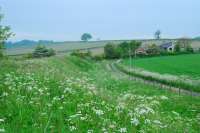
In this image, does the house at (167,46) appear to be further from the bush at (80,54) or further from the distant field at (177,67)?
the distant field at (177,67)

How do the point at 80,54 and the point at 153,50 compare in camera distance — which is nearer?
the point at 80,54

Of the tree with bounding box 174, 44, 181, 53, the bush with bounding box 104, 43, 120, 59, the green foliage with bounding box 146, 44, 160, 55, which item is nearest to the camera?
the green foliage with bounding box 146, 44, 160, 55

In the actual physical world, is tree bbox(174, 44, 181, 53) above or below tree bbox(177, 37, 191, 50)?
below

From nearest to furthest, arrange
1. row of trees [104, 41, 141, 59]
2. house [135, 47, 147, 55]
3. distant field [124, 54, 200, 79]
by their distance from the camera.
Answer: distant field [124, 54, 200, 79] < house [135, 47, 147, 55] < row of trees [104, 41, 141, 59]

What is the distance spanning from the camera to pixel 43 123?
29.5 ft

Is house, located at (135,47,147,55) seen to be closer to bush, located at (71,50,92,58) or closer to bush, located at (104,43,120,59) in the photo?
bush, located at (104,43,120,59)

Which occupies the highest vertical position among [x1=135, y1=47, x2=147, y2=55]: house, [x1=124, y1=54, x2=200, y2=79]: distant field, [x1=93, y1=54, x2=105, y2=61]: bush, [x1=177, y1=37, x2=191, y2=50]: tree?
[x1=177, y1=37, x2=191, y2=50]: tree

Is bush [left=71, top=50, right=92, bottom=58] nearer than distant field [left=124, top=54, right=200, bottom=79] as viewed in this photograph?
No

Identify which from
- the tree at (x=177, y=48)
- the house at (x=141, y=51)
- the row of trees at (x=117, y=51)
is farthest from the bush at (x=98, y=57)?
the tree at (x=177, y=48)

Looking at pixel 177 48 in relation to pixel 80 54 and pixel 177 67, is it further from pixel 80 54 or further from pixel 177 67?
pixel 177 67

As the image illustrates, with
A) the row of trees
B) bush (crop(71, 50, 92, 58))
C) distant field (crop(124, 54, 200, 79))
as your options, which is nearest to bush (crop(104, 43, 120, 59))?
the row of trees

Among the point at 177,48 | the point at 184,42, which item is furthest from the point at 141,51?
the point at 184,42

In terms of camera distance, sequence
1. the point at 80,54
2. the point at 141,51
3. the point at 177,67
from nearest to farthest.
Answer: the point at 177,67
the point at 80,54
the point at 141,51

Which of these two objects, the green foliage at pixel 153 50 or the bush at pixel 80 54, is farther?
the green foliage at pixel 153 50
